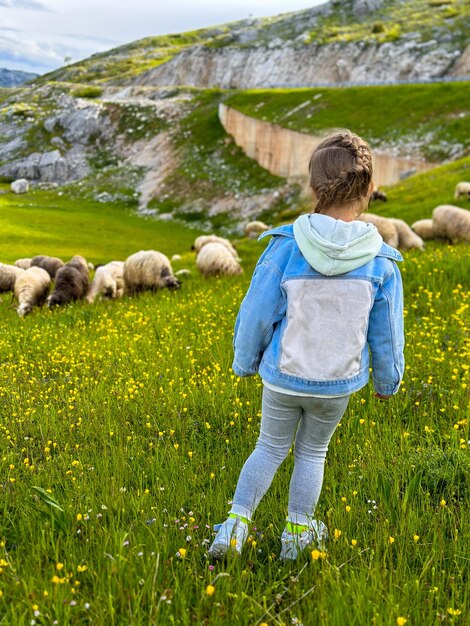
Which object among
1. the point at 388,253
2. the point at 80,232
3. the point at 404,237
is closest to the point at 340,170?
the point at 388,253

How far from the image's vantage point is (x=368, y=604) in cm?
267

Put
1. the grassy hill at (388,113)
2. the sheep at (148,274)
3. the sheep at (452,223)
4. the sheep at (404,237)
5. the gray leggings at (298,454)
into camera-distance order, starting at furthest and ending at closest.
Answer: the grassy hill at (388,113), the sheep at (452,223), the sheep at (404,237), the sheep at (148,274), the gray leggings at (298,454)

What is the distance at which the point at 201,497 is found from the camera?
13.0 ft

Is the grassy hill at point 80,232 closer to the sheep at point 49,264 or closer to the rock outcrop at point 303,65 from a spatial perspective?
the sheep at point 49,264

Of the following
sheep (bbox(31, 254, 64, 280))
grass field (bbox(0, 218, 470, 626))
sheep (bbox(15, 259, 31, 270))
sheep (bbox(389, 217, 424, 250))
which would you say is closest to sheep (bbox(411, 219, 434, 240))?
sheep (bbox(389, 217, 424, 250))

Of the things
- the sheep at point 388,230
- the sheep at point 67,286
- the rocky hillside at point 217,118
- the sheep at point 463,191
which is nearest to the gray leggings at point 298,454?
the sheep at point 67,286

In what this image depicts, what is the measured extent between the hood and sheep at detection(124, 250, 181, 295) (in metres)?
12.1

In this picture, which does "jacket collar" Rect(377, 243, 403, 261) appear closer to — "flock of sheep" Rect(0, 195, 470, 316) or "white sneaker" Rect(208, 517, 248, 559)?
"white sneaker" Rect(208, 517, 248, 559)

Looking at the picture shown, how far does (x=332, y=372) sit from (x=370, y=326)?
46cm

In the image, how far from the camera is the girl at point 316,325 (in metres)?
3.13

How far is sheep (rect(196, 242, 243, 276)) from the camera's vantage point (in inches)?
650

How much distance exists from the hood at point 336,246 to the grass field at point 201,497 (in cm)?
159

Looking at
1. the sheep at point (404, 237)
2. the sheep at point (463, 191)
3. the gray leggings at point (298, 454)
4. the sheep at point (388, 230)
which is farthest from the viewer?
the sheep at point (463, 191)

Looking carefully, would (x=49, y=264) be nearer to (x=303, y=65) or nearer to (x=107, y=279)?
(x=107, y=279)
